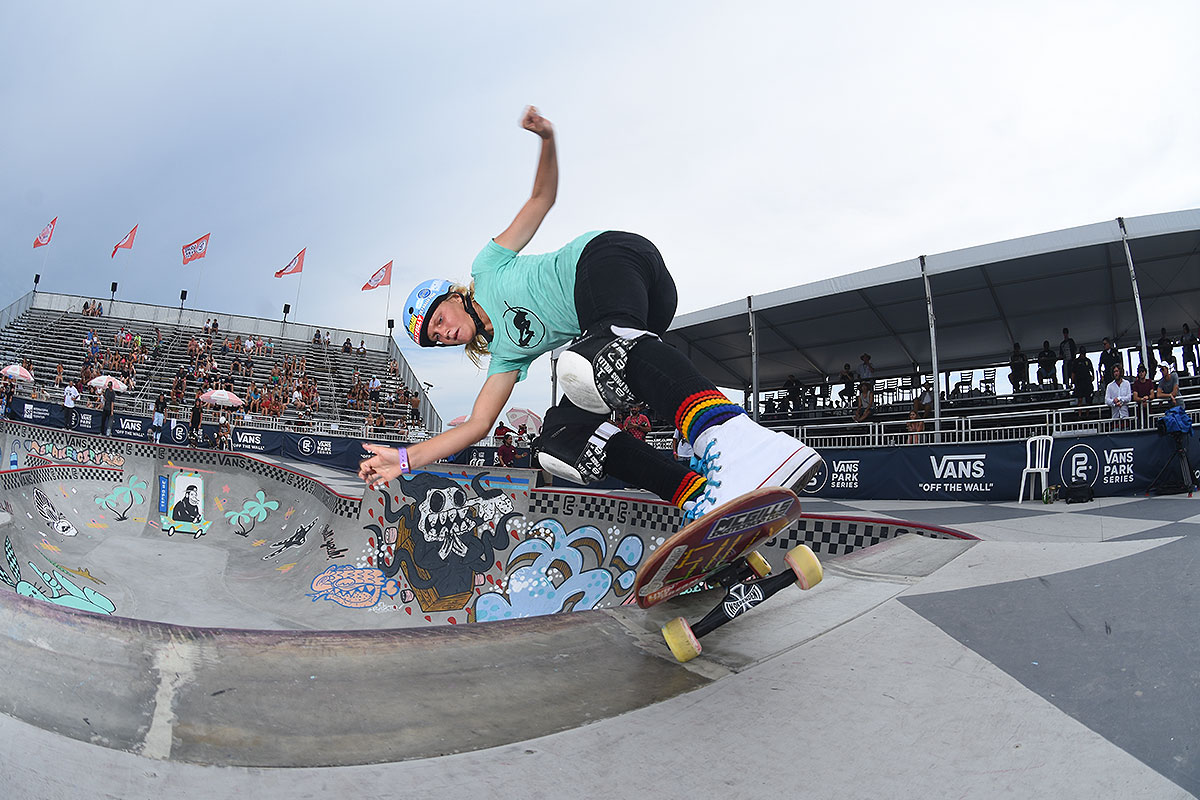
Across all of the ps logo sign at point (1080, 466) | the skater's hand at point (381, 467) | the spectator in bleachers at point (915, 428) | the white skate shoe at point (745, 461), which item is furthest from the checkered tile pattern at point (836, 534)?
the spectator in bleachers at point (915, 428)

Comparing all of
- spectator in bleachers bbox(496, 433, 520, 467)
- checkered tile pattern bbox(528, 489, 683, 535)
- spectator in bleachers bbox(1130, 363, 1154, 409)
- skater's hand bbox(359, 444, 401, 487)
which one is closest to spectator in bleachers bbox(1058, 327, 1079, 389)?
spectator in bleachers bbox(1130, 363, 1154, 409)

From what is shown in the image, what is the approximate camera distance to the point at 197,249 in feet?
107

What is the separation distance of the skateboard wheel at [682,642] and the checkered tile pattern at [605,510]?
11.6 feet

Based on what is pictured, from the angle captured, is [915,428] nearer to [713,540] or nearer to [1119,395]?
[1119,395]

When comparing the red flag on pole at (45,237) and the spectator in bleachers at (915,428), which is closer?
the spectator in bleachers at (915,428)

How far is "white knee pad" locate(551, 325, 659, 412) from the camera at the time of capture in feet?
6.44

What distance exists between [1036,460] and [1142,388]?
239cm

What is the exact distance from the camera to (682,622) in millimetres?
1695

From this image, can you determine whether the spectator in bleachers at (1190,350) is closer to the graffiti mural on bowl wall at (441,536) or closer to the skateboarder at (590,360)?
the graffiti mural on bowl wall at (441,536)

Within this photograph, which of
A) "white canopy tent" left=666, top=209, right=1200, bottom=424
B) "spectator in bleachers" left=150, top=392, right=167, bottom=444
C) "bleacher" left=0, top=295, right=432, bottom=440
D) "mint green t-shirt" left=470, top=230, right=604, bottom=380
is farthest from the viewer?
"bleacher" left=0, top=295, right=432, bottom=440

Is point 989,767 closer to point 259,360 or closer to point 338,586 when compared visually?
point 338,586

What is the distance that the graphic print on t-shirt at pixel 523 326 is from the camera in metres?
2.28

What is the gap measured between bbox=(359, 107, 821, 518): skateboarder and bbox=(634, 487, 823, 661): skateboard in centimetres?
9

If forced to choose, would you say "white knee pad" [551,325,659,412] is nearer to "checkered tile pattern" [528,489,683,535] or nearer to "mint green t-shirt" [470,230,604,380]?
"mint green t-shirt" [470,230,604,380]
